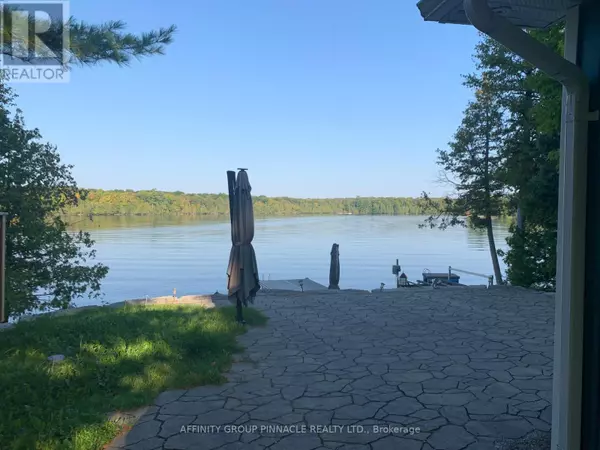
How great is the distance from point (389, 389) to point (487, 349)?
1902 mm

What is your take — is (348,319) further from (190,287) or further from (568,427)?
(190,287)

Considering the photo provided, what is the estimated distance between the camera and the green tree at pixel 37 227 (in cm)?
1020

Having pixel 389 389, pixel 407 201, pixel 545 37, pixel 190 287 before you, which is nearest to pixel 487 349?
pixel 389 389

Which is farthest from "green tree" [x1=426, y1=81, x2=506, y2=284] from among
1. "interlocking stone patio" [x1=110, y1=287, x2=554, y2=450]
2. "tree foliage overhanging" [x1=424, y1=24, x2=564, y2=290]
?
"interlocking stone patio" [x1=110, y1=287, x2=554, y2=450]

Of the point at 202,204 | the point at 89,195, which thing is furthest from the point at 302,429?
the point at 202,204

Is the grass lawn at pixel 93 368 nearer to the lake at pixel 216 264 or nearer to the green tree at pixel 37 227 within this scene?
the green tree at pixel 37 227

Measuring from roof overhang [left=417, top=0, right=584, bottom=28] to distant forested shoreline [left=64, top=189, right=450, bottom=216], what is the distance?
8.70 m

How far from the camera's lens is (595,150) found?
2.11 meters

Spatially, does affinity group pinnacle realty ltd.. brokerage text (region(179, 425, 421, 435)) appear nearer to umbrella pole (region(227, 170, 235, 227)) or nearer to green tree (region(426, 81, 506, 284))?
umbrella pole (region(227, 170, 235, 227))

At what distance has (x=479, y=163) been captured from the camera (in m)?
17.9

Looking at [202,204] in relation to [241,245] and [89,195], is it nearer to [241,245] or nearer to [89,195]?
[89,195]

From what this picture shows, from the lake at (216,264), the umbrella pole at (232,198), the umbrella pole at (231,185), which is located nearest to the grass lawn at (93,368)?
the umbrella pole at (232,198)

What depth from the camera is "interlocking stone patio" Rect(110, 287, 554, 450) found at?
9.74ft

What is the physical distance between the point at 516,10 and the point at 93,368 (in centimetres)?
474
